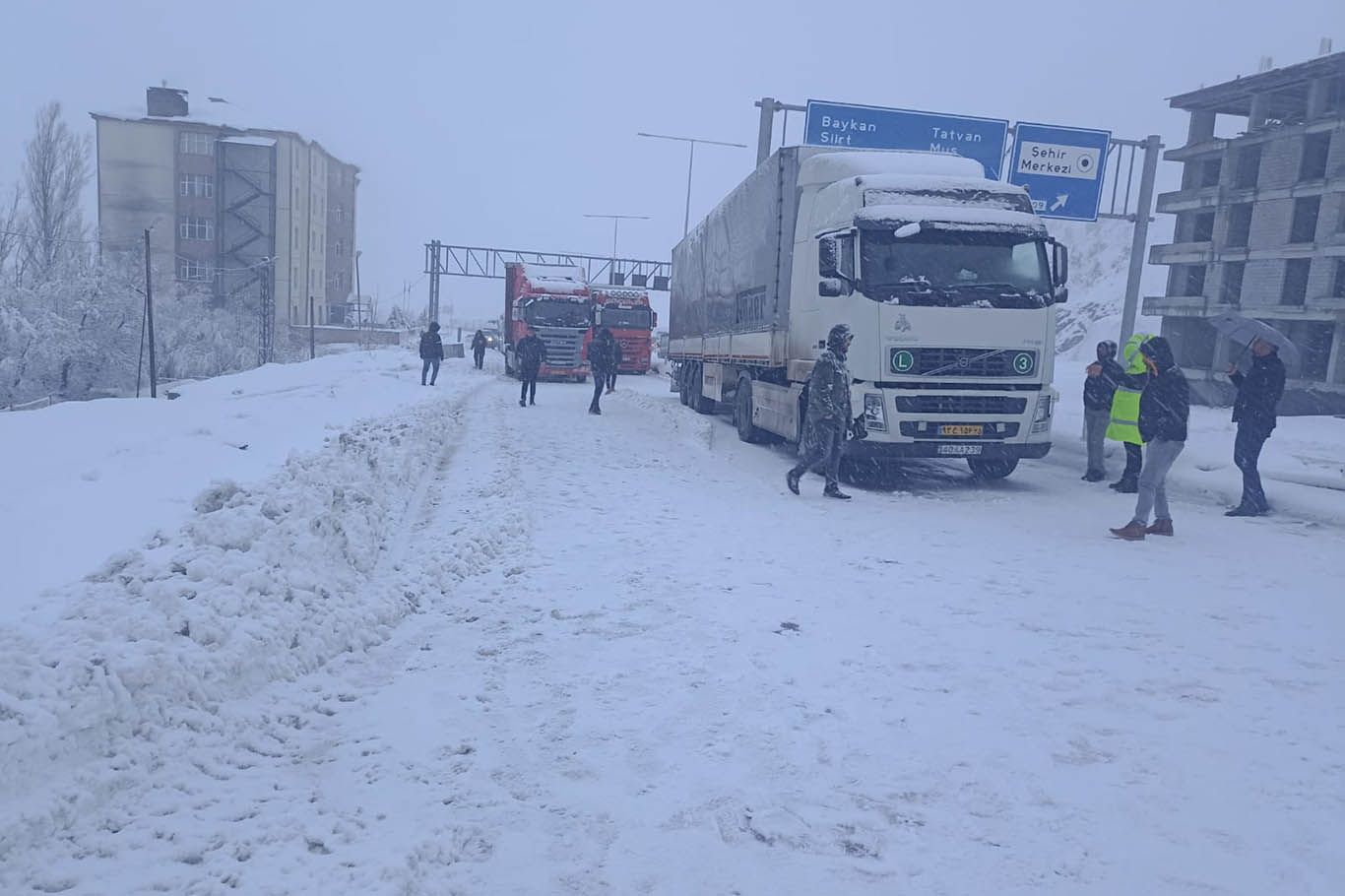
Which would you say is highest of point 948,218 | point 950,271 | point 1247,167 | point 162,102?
point 162,102

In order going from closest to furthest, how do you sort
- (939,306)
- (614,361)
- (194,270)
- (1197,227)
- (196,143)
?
1. (939,306)
2. (614,361)
3. (1197,227)
4. (196,143)
5. (194,270)

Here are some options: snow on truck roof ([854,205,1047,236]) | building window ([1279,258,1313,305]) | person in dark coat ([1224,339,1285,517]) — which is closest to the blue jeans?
person in dark coat ([1224,339,1285,517])

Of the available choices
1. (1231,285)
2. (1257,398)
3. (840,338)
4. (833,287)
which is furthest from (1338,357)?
(840,338)

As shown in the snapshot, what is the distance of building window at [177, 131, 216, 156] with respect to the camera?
209 ft

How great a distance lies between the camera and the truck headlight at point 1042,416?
36.3 ft

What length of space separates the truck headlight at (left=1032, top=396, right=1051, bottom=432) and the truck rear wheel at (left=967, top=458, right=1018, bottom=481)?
0.96 meters

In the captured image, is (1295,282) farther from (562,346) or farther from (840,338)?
(840,338)

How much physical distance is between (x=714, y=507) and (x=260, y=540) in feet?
15.9

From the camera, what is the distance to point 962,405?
10.8m

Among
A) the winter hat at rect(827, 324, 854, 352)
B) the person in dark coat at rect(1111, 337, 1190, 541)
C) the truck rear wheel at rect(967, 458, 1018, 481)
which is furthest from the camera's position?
the truck rear wheel at rect(967, 458, 1018, 481)

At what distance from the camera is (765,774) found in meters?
3.87

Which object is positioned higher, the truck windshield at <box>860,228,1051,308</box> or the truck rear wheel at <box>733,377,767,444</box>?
the truck windshield at <box>860,228,1051,308</box>

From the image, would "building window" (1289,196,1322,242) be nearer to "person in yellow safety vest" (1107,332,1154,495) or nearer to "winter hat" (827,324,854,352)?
"person in yellow safety vest" (1107,332,1154,495)

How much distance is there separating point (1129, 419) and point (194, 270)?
6721 cm
